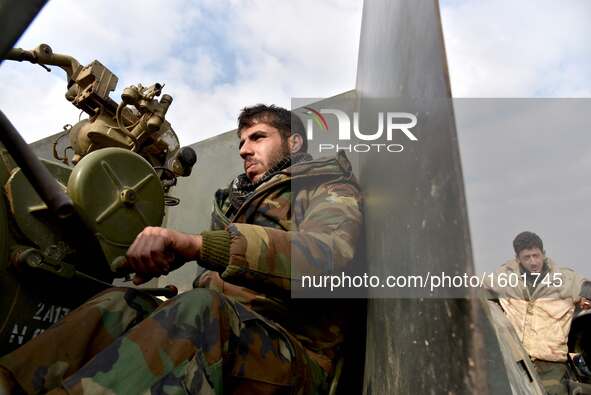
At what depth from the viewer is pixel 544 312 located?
2.37 m

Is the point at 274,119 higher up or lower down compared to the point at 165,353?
higher up

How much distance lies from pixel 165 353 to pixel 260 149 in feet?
3.21

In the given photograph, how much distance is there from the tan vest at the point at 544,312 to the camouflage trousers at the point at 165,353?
160 centimetres

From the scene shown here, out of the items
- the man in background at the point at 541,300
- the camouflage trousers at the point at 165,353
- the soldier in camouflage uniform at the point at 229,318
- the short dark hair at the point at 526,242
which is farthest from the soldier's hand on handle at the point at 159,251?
the short dark hair at the point at 526,242

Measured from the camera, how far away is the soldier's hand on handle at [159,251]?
98 cm

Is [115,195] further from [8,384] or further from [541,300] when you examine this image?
[541,300]

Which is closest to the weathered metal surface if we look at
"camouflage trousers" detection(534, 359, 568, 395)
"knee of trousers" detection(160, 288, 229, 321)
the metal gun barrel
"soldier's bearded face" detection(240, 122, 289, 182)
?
"knee of trousers" detection(160, 288, 229, 321)

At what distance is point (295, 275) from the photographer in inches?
42.9

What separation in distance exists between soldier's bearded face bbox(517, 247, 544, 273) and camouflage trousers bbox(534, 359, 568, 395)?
0.45 metres

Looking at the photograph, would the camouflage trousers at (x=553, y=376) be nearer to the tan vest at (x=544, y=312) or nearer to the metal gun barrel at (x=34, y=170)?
the tan vest at (x=544, y=312)

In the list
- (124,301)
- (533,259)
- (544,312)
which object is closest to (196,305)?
(124,301)

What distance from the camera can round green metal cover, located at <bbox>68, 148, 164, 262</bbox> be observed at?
3.77 feet

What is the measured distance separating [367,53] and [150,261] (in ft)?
2.93

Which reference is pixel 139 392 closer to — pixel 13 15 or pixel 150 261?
pixel 150 261
